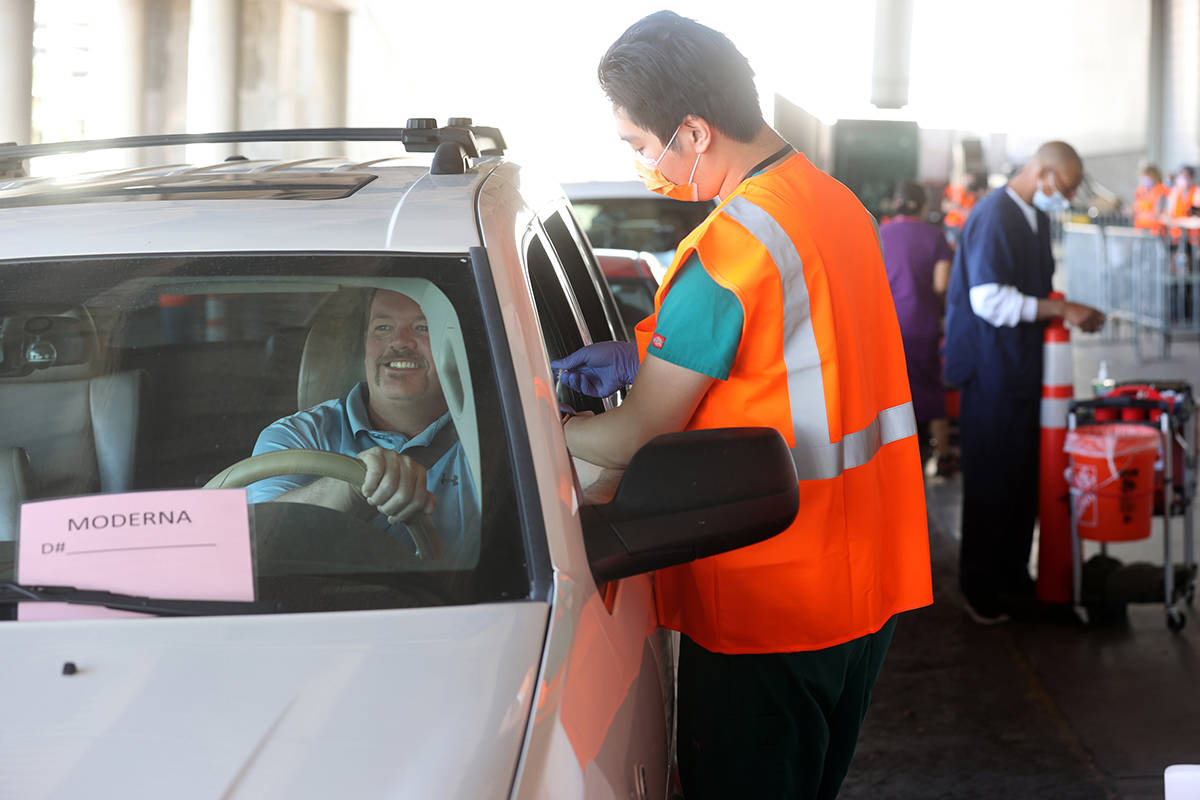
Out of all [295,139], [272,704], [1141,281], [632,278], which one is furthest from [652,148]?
[1141,281]

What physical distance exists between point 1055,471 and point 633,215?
9.56 ft

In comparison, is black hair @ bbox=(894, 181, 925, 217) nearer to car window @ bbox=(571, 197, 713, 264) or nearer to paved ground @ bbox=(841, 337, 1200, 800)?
car window @ bbox=(571, 197, 713, 264)

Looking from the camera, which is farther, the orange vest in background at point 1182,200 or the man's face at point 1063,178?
the orange vest in background at point 1182,200

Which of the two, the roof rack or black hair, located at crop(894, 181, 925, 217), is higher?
black hair, located at crop(894, 181, 925, 217)

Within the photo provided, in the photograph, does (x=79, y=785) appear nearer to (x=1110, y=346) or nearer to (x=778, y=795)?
(x=778, y=795)

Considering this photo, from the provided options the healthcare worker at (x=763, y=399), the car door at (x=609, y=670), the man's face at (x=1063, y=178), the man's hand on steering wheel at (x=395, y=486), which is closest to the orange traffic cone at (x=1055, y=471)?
the man's face at (x=1063, y=178)

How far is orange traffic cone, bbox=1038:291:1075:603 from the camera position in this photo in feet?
16.6

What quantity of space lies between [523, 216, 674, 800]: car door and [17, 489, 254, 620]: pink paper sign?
1.45ft

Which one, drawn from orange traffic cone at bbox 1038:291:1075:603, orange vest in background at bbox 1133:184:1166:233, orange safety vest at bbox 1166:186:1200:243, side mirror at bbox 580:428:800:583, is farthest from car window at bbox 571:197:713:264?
orange vest in background at bbox 1133:184:1166:233

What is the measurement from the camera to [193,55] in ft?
42.8

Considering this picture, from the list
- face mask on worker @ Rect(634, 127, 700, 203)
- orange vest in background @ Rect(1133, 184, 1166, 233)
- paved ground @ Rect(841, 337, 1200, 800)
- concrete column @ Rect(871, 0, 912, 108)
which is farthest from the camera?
concrete column @ Rect(871, 0, 912, 108)

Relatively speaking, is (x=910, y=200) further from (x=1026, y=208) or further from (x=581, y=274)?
(x=581, y=274)

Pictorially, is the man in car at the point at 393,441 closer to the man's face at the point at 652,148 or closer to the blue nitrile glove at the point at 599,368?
the blue nitrile glove at the point at 599,368

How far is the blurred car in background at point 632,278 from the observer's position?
5846 mm
